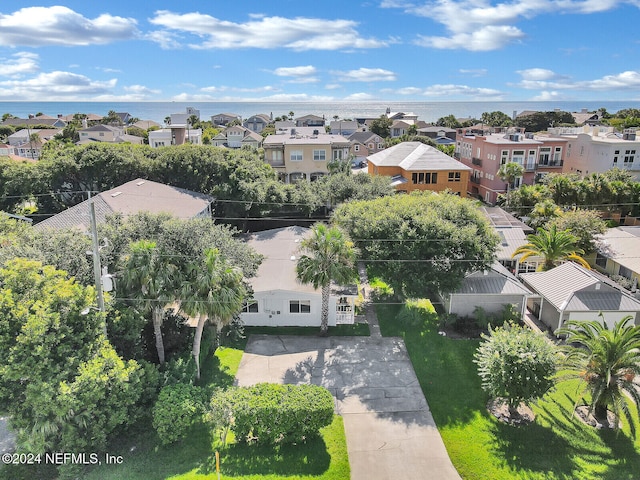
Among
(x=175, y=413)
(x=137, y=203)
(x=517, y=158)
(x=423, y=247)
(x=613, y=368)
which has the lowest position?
(x=175, y=413)

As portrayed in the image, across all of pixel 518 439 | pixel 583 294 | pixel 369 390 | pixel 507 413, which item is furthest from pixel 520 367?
pixel 583 294

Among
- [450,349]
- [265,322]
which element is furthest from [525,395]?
[265,322]

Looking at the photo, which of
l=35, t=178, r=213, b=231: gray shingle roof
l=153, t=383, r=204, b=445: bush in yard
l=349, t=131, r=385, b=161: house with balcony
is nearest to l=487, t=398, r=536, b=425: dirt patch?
l=153, t=383, r=204, b=445: bush in yard

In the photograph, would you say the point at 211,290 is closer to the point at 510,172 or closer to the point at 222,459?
the point at 222,459

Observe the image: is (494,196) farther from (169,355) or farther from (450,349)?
(169,355)

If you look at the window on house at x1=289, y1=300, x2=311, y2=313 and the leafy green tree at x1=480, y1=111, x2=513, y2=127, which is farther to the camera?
the leafy green tree at x1=480, y1=111, x2=513, y2=127

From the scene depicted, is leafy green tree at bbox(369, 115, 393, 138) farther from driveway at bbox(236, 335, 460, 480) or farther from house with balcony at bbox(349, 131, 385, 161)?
driveway at bbox(236, 335, 460, 480)

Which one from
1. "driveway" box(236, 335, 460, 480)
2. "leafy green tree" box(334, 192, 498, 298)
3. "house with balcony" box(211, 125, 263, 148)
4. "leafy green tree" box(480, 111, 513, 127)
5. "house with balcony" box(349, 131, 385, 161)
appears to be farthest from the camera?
"leafy green tree" box(480, 111, 513, 127)
